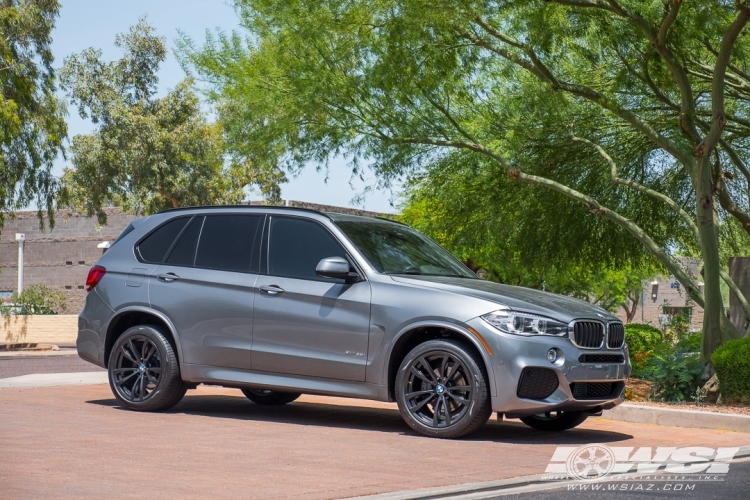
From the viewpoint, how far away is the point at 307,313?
9.48 meters

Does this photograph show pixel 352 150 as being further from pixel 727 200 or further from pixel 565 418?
pixel 565 418

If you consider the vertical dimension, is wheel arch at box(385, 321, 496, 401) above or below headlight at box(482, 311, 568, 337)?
below

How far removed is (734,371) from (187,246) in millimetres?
6109

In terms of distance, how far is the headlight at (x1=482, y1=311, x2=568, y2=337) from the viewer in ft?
28.3

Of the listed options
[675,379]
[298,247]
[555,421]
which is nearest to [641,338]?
[675,379]

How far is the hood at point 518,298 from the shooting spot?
28.6ft

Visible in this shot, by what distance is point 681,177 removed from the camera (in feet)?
62.9

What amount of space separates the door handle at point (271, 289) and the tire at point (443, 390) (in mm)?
1439

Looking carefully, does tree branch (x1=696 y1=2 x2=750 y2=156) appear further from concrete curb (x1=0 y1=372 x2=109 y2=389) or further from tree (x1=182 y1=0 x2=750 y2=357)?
concrete curb (x1=0 y1=372 x2=109 y2=389)

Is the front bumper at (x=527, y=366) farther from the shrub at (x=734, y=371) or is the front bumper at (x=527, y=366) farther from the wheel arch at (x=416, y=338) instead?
the shrub at (x=734, y=371)

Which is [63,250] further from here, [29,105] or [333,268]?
[333,268]

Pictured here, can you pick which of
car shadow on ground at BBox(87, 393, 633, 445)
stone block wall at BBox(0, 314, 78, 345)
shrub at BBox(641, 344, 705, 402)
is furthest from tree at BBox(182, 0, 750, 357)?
stone block wall at BBox(0, 314, 78, 345)

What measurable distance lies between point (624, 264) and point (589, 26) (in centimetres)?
727

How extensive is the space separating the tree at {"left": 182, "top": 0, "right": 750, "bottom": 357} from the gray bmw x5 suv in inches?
168
